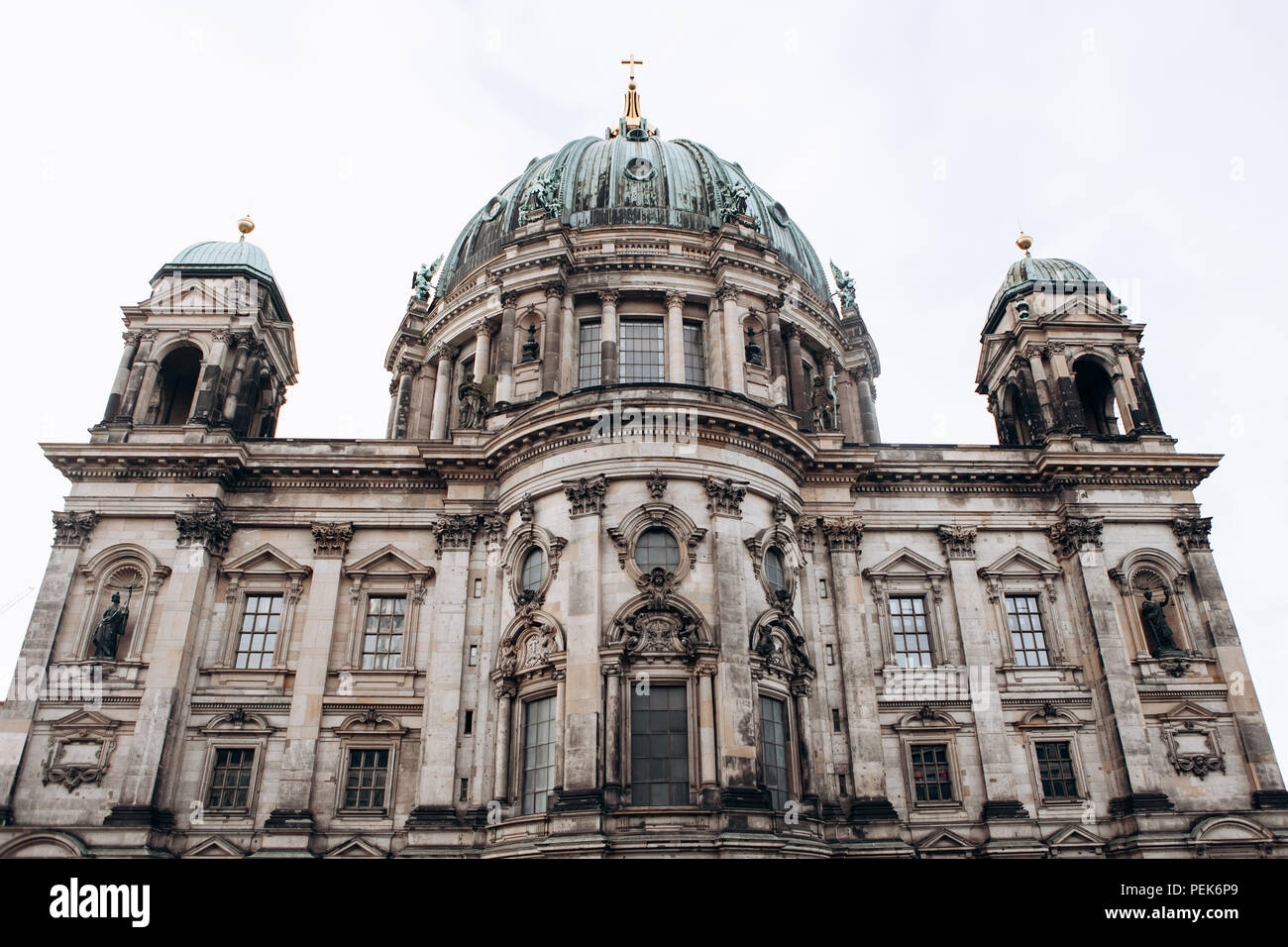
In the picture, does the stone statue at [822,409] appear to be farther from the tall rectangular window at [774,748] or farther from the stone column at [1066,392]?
the tall rectangular window at [774,748]

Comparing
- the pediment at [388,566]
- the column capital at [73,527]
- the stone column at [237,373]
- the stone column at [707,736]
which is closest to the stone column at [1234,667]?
the stone column at [707,736]

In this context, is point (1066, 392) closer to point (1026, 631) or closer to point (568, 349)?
point (1026, 631)

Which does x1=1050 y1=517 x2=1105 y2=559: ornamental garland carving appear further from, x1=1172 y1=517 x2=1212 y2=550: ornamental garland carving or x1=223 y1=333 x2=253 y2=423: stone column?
x1=223 y1=333 x2=253 y2=423: stone column

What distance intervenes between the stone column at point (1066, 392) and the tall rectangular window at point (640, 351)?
14.3 metres

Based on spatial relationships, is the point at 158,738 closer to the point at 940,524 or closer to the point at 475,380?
the point at 475,380

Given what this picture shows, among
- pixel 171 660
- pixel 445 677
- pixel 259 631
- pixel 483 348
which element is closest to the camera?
pixel 171 660

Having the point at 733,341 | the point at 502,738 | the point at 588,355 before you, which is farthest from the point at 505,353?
the point at 502,738

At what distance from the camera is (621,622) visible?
24.4 meters

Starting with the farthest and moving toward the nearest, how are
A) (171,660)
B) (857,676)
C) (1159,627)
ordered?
(1159,627) < (857,676) < (171,660)

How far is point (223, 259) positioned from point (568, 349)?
1340 cm

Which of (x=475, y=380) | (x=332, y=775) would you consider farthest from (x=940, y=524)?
(x=332, y=775)

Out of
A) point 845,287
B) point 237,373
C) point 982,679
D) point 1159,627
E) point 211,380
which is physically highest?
point 845,287

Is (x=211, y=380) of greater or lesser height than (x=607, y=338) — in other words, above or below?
below
